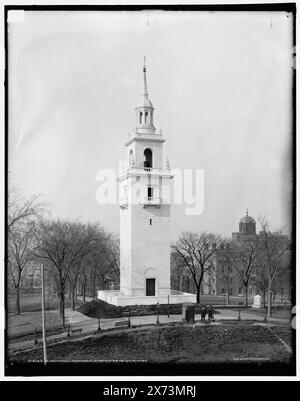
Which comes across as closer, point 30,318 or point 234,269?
point 30,318

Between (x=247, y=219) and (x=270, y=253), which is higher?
(x=247, y=219)

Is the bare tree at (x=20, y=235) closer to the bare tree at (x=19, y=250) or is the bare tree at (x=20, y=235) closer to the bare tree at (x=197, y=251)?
the bare tree at (x=19, y=250)

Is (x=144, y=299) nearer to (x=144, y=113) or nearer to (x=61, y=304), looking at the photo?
(x=61, y=304)

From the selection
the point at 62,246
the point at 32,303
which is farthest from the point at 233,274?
the point at 32,303

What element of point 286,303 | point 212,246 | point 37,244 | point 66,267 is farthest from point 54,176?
point 286,303

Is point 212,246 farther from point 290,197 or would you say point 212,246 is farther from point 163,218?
point 290,197

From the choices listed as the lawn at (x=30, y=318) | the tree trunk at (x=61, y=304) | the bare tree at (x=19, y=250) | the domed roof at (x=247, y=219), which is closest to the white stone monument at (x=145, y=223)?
the tree trunk at (x=61, y=304)
